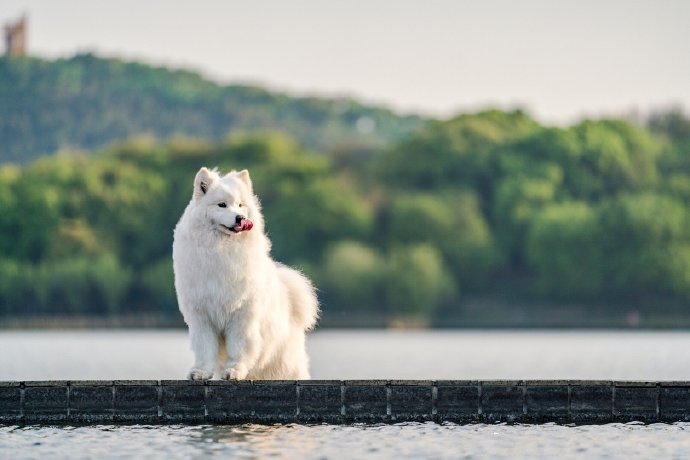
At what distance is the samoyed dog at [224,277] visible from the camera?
23.2 meters

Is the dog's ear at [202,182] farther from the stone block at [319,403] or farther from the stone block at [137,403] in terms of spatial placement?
the stone block at [319,403]

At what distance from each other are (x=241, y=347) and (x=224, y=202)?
7.03ft

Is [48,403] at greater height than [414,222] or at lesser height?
lesser

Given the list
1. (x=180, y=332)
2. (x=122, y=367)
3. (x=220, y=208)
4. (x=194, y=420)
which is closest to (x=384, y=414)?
(x=194, y=420)

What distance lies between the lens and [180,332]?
12056 cm

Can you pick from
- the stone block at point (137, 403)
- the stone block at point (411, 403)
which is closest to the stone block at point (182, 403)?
the stone block at point (137, 403)

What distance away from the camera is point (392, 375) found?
172ft

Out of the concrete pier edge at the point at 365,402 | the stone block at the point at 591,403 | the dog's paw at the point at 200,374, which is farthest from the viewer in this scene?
the stone block at the point at 591,403

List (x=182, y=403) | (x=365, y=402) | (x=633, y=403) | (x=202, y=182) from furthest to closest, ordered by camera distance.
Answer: (x=633, y=403), (x=365, y=402), (x=182, y=403), (x=202, y=182)

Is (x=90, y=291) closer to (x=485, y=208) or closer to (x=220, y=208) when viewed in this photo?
(x=485, y=208)

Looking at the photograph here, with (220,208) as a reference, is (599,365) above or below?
below

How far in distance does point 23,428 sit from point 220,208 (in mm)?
4952

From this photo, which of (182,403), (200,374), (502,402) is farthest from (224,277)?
(502,402)

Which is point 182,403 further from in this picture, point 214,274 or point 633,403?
point 633,403
